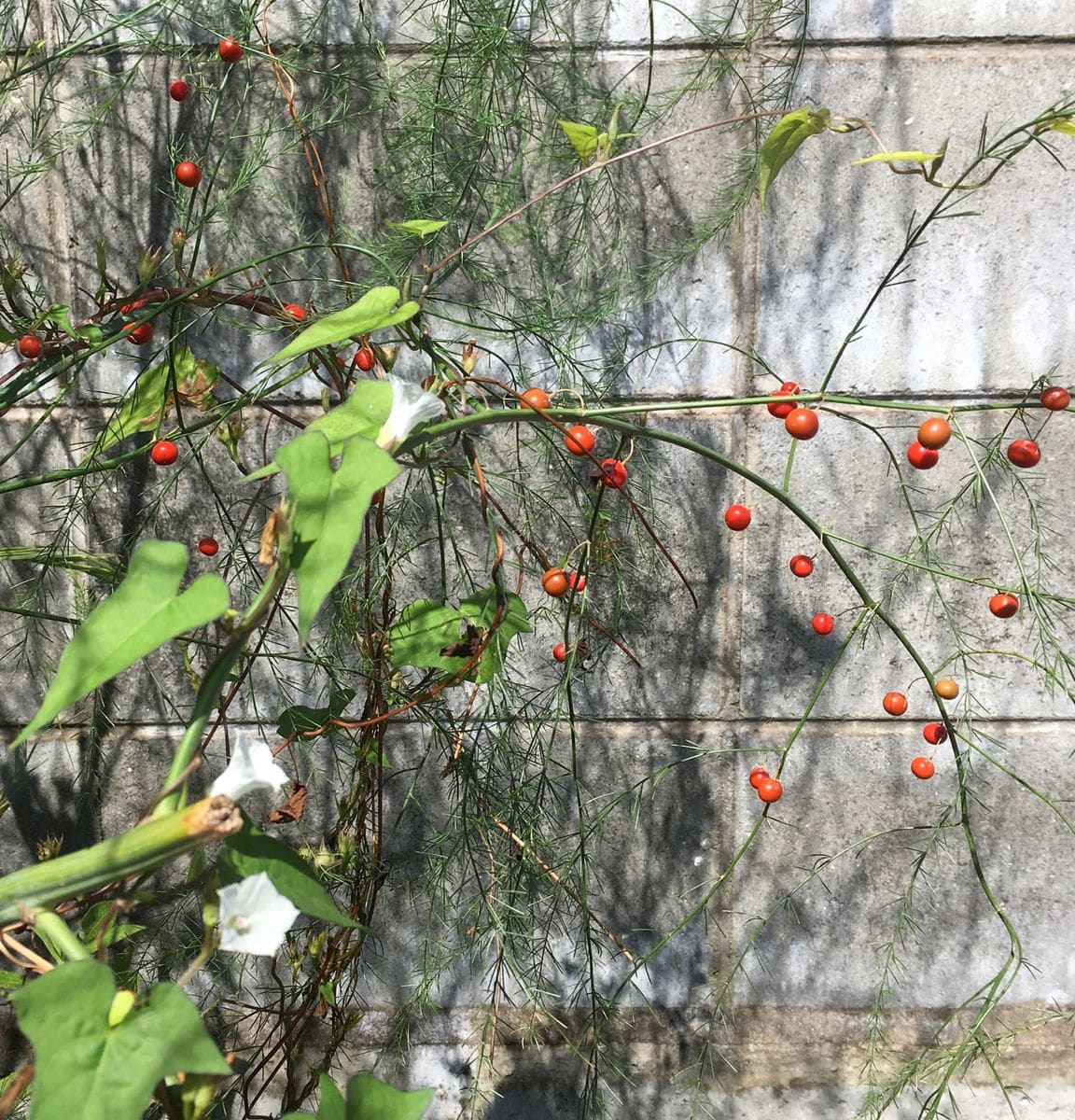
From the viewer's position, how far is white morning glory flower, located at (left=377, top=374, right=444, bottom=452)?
0.39 m

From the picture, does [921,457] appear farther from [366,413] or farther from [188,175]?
[188,175]

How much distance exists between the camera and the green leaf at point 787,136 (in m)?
0.49

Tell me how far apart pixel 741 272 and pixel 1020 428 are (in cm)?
30

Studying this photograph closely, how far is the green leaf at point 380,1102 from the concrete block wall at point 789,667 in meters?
0.42

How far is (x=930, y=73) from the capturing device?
790 mm

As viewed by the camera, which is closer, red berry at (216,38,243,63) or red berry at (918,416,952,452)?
red berry at (918,416,952,452)

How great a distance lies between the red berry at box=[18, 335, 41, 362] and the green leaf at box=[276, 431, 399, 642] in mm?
404

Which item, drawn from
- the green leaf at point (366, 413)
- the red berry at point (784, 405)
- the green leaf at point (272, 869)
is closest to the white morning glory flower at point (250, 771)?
the green leaf at point (272, 869)

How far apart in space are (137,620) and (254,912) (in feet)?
0.39

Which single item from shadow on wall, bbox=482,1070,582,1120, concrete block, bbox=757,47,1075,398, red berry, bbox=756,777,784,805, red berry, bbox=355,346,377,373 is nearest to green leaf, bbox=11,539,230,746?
red berry, bbox=355,346,377,373

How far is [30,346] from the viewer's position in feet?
2.08

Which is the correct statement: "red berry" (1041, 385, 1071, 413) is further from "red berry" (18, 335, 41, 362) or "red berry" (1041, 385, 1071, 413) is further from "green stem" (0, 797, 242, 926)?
"red berry" (18, 335, 41, 362)

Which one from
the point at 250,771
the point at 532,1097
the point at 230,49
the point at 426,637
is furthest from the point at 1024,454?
the point at 532,1097

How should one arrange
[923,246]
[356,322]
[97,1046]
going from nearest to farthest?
[97,1046]
[356,322]
[923,246]
